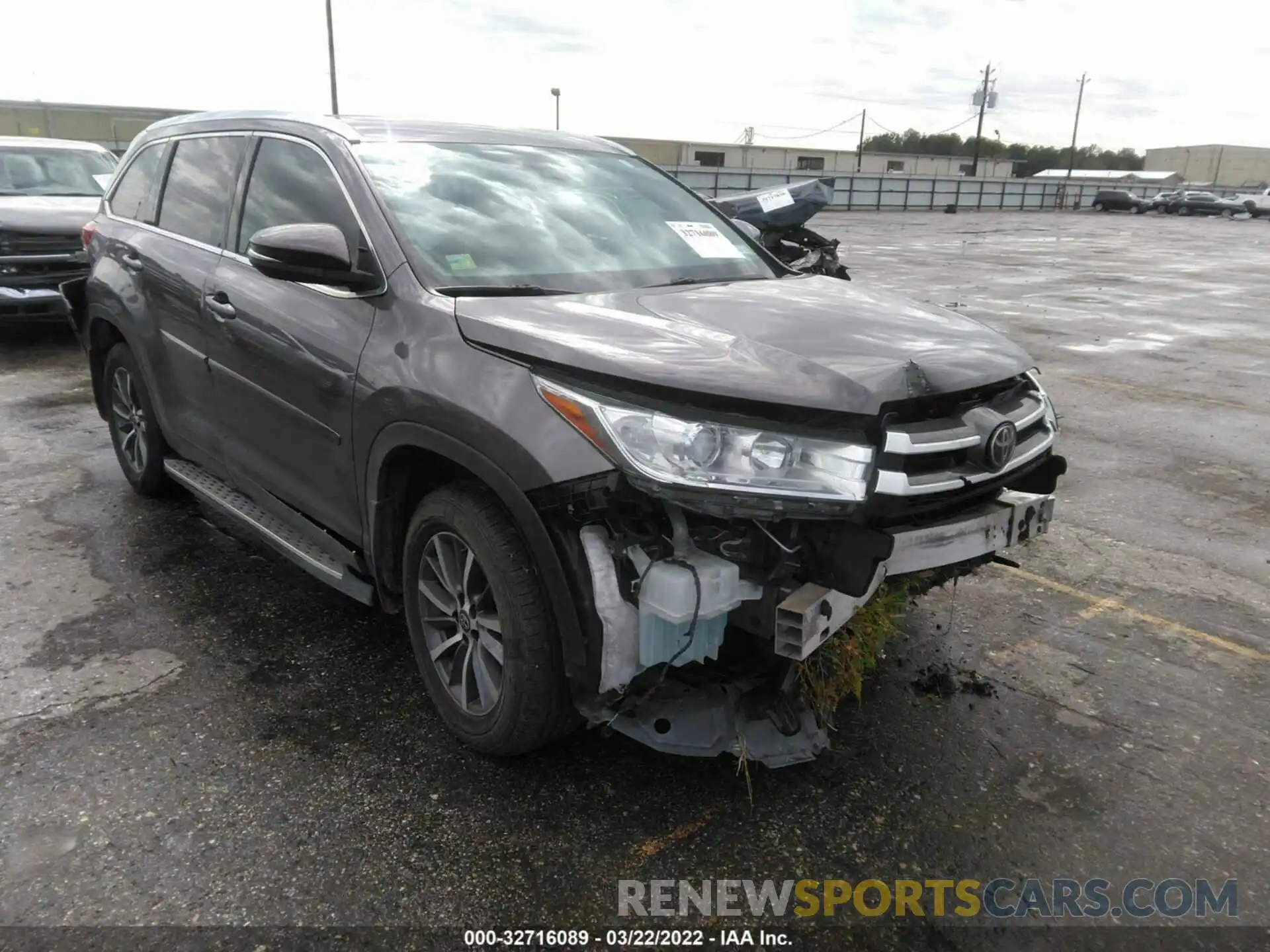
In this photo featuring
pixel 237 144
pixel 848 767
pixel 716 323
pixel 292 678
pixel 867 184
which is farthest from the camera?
pixel 867 184

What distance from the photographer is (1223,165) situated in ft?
340

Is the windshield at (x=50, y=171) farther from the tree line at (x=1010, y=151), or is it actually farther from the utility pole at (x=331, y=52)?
the tree line at (x=1010, y=151)

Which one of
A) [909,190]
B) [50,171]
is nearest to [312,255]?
[50,171]

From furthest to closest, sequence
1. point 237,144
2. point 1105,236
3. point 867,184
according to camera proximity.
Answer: point 867,184, point 1105,236, point 237,144

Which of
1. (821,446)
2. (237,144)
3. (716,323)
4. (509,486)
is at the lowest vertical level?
(509,486)

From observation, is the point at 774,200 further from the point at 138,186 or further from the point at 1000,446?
the point at 1000,446

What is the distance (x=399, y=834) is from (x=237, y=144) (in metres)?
2.95

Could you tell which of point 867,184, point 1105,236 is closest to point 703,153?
point 867,184

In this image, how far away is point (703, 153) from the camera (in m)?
71.9

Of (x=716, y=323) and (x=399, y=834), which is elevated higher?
(x=716, y=323)

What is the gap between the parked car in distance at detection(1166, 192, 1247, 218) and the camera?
178 feet

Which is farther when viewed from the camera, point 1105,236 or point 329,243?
point 1105,236

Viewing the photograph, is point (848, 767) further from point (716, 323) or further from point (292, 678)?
point (292, 678)

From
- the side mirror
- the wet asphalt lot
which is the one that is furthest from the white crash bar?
the side mirror
